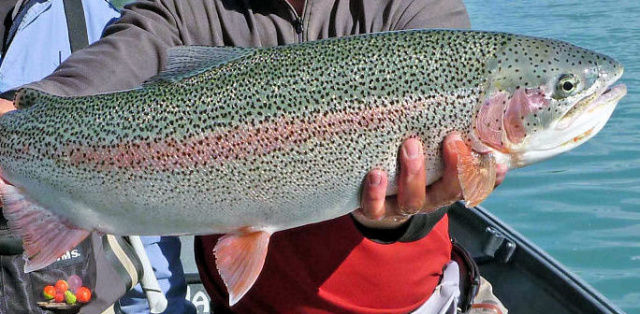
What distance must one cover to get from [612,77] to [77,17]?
257 centimetres

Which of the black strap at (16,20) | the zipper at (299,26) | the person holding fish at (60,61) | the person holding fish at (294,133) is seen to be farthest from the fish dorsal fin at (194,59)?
the black strap at (16,20)

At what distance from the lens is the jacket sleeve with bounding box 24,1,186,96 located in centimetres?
237

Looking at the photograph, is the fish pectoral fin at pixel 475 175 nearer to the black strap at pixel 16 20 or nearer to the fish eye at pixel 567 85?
the fish eye at pixel 567 85

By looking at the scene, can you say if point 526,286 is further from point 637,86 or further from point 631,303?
point 637,86

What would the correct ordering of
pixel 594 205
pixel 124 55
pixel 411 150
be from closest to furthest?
pixel 411 150 < pixel 124 55 < pixel 594 205

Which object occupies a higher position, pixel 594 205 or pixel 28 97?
pixel 28 97

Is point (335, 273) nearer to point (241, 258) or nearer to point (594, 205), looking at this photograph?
point (241, 258)

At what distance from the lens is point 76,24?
3477 mm

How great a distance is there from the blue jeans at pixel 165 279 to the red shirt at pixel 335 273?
3.38ft

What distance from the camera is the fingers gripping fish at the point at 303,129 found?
6.68 ft

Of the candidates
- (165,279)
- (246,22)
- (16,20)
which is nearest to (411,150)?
(246,22)

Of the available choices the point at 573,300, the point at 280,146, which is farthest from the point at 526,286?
the point at 280,146

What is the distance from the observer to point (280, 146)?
2035 millimetres

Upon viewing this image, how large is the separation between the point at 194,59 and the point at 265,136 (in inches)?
14.5
